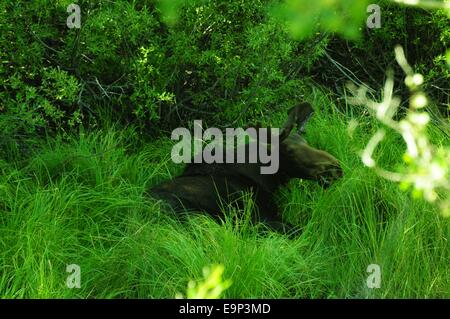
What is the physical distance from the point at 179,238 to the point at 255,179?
3.68ft

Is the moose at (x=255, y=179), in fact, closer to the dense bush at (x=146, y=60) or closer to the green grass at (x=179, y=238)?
the green grass at (x=179, y=238)

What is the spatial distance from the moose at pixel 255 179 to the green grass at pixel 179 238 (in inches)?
5.1

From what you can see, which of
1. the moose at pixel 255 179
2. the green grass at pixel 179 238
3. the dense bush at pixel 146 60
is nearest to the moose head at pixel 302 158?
the moose at pixel 255 179

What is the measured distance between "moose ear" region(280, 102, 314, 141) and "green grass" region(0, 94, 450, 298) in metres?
0.41

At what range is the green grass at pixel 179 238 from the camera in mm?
3871

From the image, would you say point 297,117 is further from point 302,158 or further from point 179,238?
point 179,238

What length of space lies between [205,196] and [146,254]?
905 mm

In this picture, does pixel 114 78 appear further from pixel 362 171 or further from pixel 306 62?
pixel 362 171

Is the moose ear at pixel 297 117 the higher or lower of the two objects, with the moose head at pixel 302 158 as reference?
higher

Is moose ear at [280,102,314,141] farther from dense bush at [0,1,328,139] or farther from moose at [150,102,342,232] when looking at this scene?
dense bush at [0,1,328,139]

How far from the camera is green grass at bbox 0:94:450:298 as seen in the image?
3.87 m

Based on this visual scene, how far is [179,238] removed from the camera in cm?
401

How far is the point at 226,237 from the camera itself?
13.1 ft
